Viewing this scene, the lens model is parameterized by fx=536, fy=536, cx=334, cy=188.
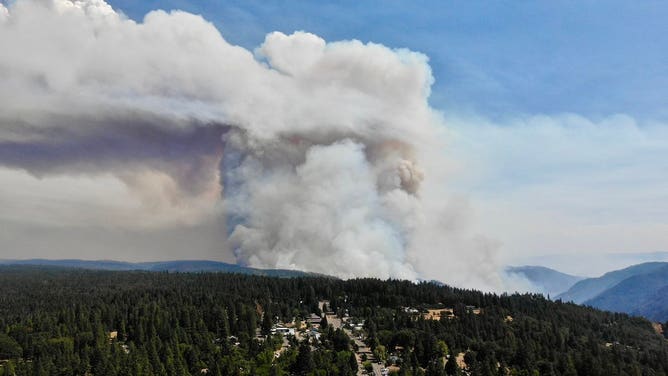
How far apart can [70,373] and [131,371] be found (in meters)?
20.8

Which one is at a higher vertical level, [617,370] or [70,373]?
[617,370]

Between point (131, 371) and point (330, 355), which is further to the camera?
point (330, 355)

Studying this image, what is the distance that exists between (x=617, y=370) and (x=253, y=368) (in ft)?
436

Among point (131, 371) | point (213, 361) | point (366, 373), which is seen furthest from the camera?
point (366, 373)

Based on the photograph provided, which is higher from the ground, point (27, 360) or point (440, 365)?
point (440, 365)

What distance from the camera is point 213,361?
595 ft

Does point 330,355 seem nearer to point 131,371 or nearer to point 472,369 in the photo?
point 472,369

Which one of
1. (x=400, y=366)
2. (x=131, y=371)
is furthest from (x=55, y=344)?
(x=400, y=366)

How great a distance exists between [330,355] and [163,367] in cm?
5924

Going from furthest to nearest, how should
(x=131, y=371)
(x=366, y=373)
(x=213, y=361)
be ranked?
(x=366, y=373) < (x=213, y=361) < (x=131, y=371)

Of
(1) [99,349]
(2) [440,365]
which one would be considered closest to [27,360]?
(1) [99,349]

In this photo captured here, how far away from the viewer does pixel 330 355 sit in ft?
648

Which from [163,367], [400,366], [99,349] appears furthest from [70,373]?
[400,366]

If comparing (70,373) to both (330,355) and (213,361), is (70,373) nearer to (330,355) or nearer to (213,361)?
(213,361)
